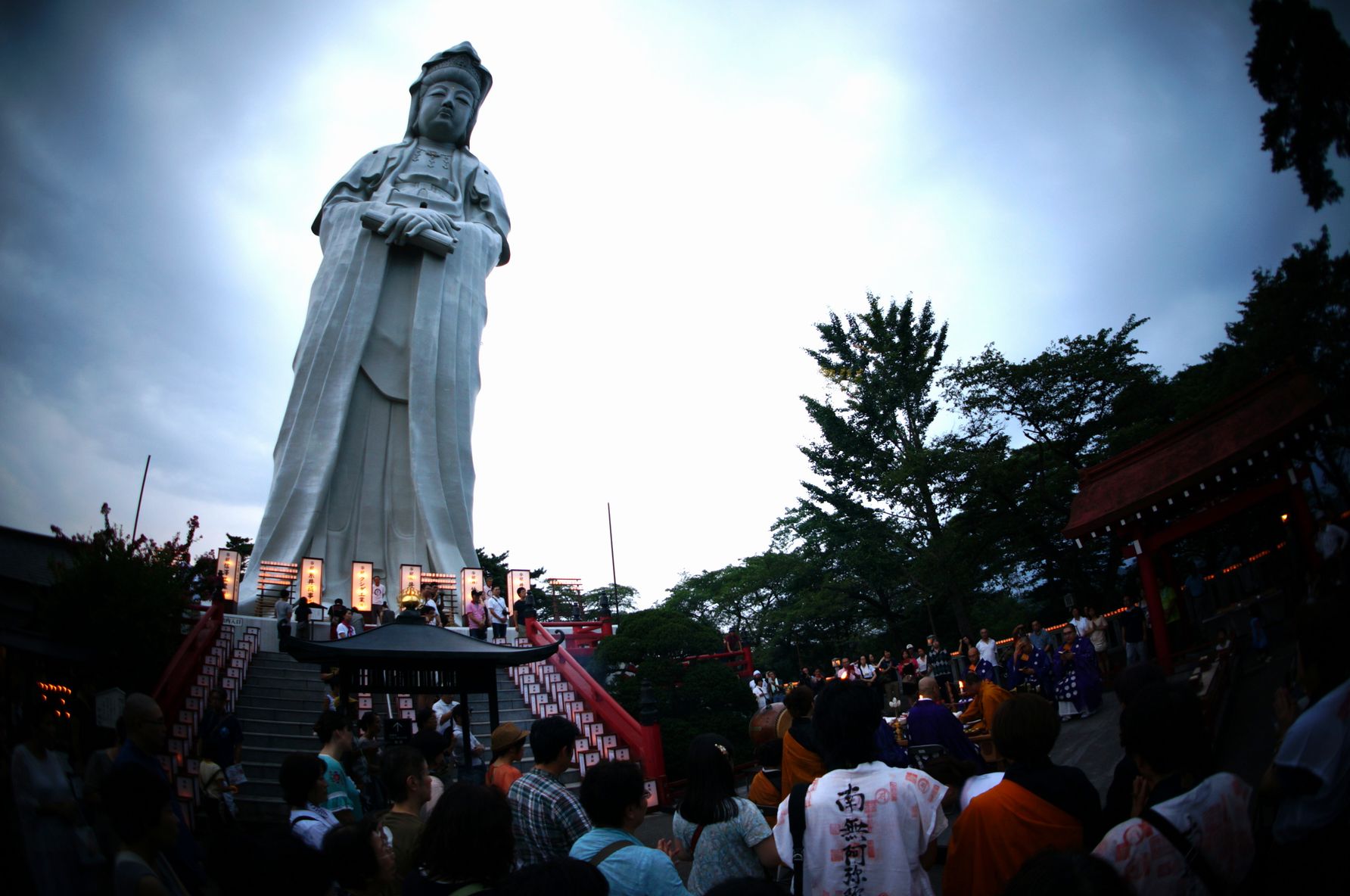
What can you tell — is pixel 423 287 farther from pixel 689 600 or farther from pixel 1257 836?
pixel 689 600

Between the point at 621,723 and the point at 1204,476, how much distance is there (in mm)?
6124

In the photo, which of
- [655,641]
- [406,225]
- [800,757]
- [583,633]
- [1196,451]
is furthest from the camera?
[406,225]

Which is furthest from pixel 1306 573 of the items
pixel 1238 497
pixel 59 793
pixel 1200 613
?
pixel 1200 613

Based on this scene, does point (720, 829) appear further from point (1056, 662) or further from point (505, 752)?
point (1056, 662)

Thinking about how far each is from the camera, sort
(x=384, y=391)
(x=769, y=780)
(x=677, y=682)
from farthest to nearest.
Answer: (x=384, y=391), (x=677, y=682), (x=769, y=780)

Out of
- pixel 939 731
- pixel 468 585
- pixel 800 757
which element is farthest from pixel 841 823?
pixel 468 585

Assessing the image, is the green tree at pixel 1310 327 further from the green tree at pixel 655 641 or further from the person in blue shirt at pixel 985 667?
the green tree at pixel 655 641

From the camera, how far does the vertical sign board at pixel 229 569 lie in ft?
40.5

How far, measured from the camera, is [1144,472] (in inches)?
292

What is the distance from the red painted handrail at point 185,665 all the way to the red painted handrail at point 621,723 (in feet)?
11.2

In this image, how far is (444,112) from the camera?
59.0ft

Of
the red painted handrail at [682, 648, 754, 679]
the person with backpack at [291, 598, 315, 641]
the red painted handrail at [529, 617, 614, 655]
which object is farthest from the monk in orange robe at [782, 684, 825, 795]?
the red painted handrail at [682, 648, 754, 679]

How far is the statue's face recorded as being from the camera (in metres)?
18.0

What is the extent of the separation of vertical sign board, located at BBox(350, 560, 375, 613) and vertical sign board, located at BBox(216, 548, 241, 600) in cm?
178
